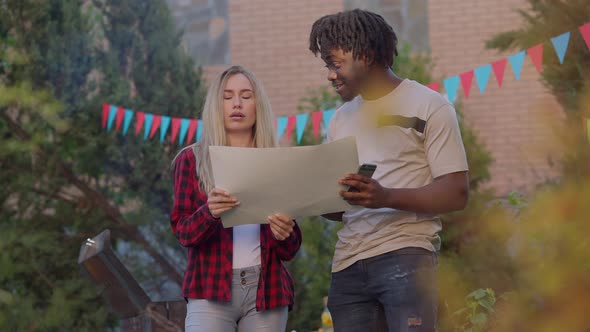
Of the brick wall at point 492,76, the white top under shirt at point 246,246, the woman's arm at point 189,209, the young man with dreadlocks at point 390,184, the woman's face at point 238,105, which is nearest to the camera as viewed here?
the young man with dreadlocks at point 390,184

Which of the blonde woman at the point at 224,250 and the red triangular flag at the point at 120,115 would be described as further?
the red triangular flag at the point at 120,115

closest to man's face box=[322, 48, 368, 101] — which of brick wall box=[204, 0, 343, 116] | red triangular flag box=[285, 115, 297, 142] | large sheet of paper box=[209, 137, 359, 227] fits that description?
large sheet of paper box=[209, 137, 359, 227]

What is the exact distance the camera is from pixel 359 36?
2.43m

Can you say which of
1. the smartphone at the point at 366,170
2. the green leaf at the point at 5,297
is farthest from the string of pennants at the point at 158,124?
the smartphone at the point at 366,170

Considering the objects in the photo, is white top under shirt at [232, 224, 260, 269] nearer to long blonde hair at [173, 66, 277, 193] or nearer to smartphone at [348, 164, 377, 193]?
→ long blonde hair at [173, 66, 277, 193]

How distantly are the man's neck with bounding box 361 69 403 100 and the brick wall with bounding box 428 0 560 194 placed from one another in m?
6.27

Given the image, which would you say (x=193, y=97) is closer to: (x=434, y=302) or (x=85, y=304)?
(x=85, y=304)

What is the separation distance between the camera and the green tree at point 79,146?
629cm

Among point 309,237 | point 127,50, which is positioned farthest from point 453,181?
point 127,50

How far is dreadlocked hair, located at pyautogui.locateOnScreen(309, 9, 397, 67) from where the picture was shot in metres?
2.42

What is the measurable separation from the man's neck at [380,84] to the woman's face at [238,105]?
51 centimetres

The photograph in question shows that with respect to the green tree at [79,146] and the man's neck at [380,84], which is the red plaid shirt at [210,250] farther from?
the green tree at [79,146]

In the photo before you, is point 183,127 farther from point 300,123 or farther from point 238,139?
point 238,139

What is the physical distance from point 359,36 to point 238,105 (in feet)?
1.87
